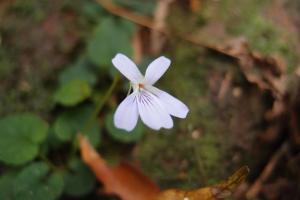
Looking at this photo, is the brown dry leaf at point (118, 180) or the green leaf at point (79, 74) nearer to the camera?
the brown dry leaf at point (118, 180)

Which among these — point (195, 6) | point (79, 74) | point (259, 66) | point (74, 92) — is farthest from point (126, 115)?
point (195, 6)

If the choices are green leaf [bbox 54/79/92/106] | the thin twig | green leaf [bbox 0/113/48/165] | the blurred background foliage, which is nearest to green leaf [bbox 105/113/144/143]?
the blurred background foliage

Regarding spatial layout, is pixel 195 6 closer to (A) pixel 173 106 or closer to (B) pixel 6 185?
(A) pixel 173 106

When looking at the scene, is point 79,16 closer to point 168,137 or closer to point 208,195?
point 168,137

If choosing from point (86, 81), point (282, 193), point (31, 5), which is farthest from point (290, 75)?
point (31, 5)

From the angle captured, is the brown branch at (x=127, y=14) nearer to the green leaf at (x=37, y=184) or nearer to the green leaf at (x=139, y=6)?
the green leaf at (x=139, y=6)

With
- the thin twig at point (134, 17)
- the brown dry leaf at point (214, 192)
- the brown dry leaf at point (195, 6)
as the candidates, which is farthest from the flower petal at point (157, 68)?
the brown dry leaf at point (195, 6)
